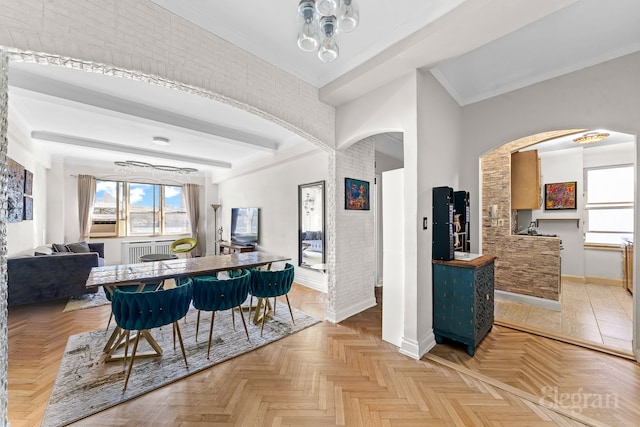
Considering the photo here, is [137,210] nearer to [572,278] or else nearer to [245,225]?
[245,225]

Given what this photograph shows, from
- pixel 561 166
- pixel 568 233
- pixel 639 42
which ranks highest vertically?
pixel 639 42

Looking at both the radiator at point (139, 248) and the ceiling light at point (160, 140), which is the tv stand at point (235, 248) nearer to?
the radiator at point (139, 248)

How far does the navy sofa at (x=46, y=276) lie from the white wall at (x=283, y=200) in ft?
10.3

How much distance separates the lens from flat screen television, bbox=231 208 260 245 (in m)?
6.19

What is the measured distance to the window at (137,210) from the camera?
6848 millimetres

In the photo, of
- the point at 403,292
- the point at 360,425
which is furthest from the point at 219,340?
the point at 403,292

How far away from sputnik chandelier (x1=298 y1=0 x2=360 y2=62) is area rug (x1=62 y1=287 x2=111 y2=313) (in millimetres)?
4498

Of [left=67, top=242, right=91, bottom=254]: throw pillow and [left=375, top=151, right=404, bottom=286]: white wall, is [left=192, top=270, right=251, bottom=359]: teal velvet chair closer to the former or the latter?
[left=375, top=151, right=404, bottom=286]: white wall

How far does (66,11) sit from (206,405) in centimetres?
281

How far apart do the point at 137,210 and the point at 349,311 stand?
23.7ft

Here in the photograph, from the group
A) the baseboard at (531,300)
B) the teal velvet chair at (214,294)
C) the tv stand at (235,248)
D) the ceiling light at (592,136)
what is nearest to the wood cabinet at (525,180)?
the ceiling light at (592,136)

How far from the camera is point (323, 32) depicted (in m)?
1.48

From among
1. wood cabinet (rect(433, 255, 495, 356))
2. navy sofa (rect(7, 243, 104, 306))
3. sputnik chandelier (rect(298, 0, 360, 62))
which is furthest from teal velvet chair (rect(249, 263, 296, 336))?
navy sofa (rect(7, 243, 104, 306))

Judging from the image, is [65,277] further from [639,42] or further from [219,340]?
[639,42]
